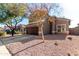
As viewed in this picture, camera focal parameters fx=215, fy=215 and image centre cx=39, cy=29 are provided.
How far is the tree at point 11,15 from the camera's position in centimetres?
380

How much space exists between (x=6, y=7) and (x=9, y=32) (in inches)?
17.5

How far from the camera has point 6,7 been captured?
3.79 m

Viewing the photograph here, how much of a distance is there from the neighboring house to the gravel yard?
94 mm

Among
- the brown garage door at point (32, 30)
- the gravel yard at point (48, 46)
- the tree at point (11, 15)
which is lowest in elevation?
the gravel yard at point (48, 46)

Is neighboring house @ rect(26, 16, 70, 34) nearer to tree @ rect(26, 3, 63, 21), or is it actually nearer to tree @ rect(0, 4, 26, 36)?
tree @ rect(26, 3, 63, 21)

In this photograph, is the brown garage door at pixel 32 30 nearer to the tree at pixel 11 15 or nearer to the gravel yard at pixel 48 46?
the gravel yard at pixel 48 46

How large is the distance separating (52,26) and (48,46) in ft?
1.18

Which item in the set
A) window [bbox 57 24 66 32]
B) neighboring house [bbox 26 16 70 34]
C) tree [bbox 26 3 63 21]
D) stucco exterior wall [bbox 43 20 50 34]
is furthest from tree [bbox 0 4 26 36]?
window [bbox 57 24 66 32]

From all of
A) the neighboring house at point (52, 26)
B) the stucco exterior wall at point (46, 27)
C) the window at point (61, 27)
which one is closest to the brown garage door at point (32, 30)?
the neighboring house at point (52, 26)

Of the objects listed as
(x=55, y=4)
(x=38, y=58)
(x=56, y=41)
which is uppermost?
(x=55, y=4)

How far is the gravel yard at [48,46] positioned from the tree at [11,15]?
309mm

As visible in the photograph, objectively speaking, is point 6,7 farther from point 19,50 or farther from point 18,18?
point 19,50

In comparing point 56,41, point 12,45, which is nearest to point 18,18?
point 12,45

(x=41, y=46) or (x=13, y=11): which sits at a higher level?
(x=13, y=11)
